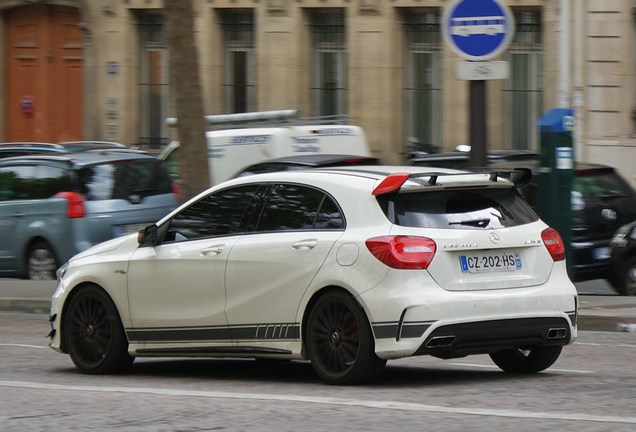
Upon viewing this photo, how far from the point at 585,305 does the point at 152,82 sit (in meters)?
19.2

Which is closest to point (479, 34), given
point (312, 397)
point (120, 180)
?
point (312, 397)

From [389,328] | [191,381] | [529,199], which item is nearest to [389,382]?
[389,328]

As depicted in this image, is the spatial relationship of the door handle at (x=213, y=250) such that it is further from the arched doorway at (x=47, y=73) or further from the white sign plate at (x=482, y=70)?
the arched doorway at (x=47, y=73)

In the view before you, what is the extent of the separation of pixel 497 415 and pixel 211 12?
2421 centimetres

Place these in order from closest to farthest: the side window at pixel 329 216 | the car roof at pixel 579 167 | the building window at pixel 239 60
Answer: the side window at pixel 329 216 < the car roof at pixel 579 167 < the building window at pixel 239 60

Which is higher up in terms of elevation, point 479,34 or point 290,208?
point 479,34

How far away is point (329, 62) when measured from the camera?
100 feet

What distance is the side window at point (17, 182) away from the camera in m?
18.9

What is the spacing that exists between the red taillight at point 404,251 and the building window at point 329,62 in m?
21.4

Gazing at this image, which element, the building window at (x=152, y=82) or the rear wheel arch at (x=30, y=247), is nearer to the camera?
the rear wheel arch at (x=30, y=247)

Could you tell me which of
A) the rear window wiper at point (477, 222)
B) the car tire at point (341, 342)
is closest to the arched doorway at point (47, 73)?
the car tire at point (341, 342)

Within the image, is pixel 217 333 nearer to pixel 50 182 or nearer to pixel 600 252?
pixel 600 252

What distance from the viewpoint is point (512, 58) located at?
94.4 feet

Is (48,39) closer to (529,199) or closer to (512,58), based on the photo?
(512,58)
